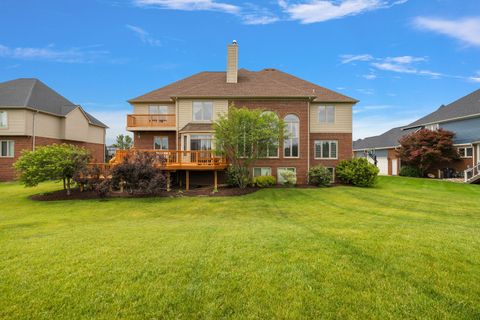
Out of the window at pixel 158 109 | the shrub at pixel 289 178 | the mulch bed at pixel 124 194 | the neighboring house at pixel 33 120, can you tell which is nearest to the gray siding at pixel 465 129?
the shrub at pixel 289 178

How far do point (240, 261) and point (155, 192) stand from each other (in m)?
10.5

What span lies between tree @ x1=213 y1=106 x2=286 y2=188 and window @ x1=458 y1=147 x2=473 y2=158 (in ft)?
68.3

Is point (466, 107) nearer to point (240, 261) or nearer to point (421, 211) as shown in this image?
point (421, 211)

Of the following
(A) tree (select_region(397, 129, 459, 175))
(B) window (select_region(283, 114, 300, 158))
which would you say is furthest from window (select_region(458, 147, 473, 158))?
(B) window (select_region(283, 114, 300, 158))

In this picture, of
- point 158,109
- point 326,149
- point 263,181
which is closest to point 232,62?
point 158,109

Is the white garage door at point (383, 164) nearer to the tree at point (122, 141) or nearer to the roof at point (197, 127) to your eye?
the roof at point (197, 127)

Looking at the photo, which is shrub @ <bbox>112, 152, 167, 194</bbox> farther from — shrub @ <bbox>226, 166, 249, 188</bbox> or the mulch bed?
shrub @ <bbox>226, 166, 249, 188</bbox>

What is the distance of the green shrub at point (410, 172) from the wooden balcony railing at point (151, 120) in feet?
82.2

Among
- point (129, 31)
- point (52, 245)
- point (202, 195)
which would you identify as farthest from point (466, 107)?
point (52, 245)

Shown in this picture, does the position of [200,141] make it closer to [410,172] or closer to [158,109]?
[158,109]

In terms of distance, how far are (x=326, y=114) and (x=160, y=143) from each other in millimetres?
13801

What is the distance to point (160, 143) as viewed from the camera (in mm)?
19891

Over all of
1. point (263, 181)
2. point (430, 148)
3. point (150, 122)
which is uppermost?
point (150, 122)

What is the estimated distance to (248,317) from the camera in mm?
2600
